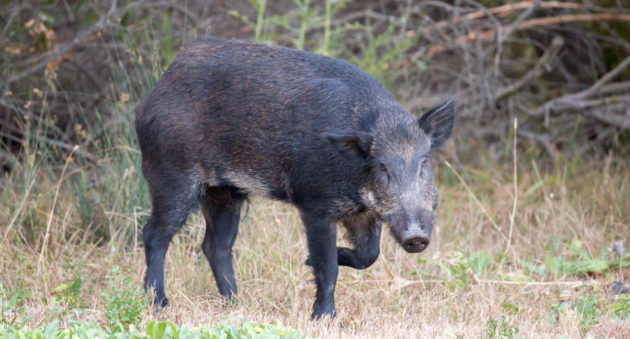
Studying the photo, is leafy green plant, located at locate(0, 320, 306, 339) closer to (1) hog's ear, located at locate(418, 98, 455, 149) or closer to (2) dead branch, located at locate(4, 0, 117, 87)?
(1) hog's ear, located at locate(418, 98, 455, 149)

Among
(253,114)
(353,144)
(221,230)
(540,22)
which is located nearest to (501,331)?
(353,144)

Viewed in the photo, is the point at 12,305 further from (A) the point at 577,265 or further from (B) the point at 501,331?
(A) the point at 577,265

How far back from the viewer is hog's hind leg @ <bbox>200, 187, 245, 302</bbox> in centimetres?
502

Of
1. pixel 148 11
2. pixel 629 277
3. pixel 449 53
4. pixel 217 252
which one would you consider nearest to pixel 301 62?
pixel 217 252

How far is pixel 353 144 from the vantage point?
4258 millimetres

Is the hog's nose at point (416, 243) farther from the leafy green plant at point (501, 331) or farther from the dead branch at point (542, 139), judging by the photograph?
the dead branch at point (542, 139)

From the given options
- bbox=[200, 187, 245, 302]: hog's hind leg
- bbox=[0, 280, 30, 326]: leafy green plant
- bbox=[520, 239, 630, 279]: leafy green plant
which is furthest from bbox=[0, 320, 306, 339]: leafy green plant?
bbox=[520, 239, 630, 279]: leafy green plant

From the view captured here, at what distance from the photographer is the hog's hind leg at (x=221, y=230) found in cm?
502

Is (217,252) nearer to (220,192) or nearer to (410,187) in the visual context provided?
(220,192)

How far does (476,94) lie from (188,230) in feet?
13.3

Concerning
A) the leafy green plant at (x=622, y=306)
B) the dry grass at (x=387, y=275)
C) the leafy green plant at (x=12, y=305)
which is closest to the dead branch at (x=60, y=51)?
the dry grass at (x=387, y=275)

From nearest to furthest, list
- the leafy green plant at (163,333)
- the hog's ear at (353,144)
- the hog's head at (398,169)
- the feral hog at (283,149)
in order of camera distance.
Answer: the leafy green plant at (163,333)
the hog's head at (398,169)
the hog's ear at (353,144)
the feral hog at (283,149)

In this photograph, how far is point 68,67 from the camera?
8648 mm

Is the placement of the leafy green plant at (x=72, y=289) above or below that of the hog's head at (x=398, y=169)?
below
